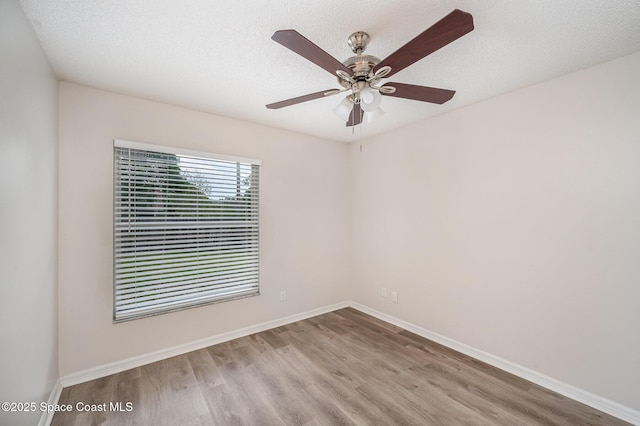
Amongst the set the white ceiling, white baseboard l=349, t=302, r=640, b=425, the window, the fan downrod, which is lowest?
white baseboard l=349, t=302, r=640, b=425

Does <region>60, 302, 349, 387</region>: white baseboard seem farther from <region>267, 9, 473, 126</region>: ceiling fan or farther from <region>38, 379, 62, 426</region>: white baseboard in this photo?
<region>267, 9, 473, 126</region>: ceiling fan

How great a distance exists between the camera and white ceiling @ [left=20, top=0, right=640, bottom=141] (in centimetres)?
139

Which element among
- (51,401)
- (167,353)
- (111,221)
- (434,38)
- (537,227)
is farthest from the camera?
(167,353)

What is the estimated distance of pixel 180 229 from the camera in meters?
2.60

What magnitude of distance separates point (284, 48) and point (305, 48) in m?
0.53

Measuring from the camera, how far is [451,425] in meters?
1.73

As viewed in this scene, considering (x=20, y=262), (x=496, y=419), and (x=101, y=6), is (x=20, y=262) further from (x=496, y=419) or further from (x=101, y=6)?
(x=496, y=419)

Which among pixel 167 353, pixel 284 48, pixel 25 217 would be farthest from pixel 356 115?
pixel 167 353

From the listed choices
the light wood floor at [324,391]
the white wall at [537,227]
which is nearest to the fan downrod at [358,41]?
the white wall at [537,227]

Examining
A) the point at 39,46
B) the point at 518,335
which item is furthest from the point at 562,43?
the point at 39,46

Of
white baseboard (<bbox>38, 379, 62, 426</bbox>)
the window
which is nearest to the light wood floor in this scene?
white baseboard (<bbox>38, 379, 62, 426</bbox>)

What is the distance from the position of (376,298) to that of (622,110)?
287cm

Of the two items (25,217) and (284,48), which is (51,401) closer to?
(25,217)

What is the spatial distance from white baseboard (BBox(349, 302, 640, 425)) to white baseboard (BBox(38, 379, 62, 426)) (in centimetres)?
312
